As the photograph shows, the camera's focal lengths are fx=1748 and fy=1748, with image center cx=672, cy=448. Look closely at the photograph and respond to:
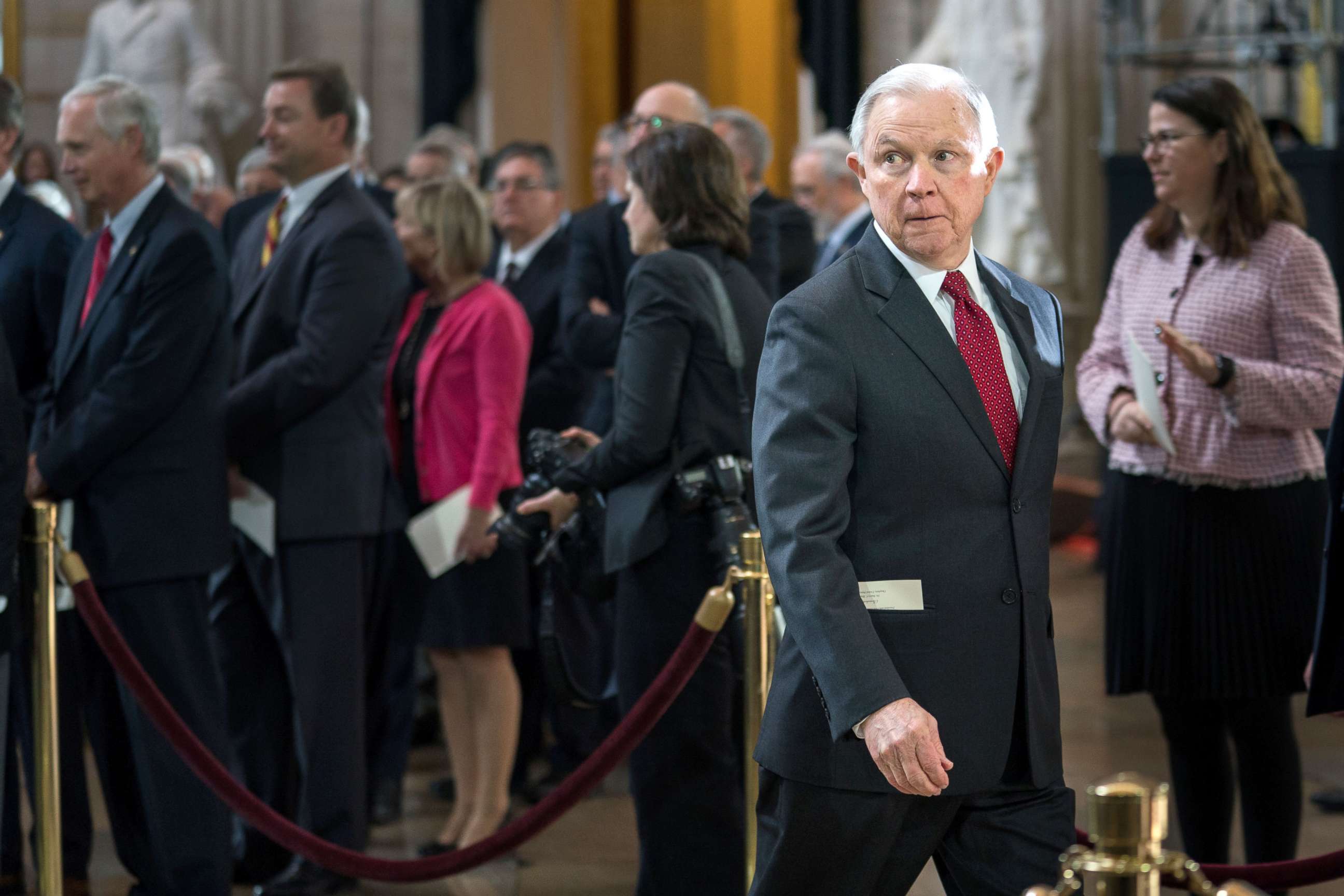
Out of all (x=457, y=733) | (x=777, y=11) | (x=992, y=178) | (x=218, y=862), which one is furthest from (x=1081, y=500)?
(x=992, y=178)

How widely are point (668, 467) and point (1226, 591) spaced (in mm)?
1247

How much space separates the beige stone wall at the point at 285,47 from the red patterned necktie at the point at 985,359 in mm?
8168

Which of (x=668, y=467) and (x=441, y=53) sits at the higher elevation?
(x=441, y=53)

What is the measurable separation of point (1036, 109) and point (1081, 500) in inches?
83.2

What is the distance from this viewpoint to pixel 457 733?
14.8 feet

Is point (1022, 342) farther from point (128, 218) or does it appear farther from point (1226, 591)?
point (128, 218)

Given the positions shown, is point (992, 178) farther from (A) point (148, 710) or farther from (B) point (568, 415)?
(B) point (568, 415)

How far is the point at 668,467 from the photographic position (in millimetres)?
3408

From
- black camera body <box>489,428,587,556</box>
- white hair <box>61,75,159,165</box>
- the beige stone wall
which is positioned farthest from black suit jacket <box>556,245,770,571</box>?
the beige stone wall

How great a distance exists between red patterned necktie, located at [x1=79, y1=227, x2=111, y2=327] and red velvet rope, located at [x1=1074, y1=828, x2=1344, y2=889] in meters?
2.40

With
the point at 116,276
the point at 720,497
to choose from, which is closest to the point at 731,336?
the point at 720,497

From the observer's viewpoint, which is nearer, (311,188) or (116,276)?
(116,276)

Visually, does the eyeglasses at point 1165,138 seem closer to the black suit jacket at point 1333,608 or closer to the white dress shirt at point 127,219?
the black suit jacket at point 1333,608

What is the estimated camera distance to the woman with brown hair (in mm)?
3650
